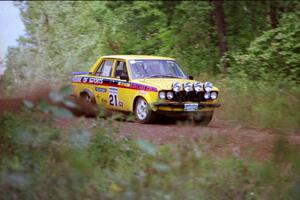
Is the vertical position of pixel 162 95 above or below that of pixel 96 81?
below

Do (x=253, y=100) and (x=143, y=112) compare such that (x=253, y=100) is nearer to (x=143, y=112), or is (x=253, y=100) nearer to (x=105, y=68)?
(x=143, y=112)

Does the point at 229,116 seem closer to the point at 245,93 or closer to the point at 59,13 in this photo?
the point at 245,93

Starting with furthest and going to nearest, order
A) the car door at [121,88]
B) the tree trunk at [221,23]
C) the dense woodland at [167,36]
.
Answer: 1. the tree trunk at [221,23]
2. the dense woodland at [167,36]
3. the car door at [121,88]

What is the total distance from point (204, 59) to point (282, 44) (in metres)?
4.06

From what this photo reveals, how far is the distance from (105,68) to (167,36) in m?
9.00

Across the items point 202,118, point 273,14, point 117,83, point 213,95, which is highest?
point 273,14

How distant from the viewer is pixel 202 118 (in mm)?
12477

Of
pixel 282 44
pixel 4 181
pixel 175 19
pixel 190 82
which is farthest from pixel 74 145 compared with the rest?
pixel 175 19

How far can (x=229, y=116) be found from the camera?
47.3ft

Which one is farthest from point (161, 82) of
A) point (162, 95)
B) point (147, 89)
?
point (162, 95)

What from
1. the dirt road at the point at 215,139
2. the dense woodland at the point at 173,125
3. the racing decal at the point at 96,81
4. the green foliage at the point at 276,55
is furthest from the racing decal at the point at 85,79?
the green foliage at the point at 276,55

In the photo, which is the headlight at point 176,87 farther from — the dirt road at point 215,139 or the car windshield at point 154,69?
the dirt road at point 215,139

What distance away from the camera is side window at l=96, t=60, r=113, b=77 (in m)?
14.2

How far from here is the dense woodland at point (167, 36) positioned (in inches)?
734
